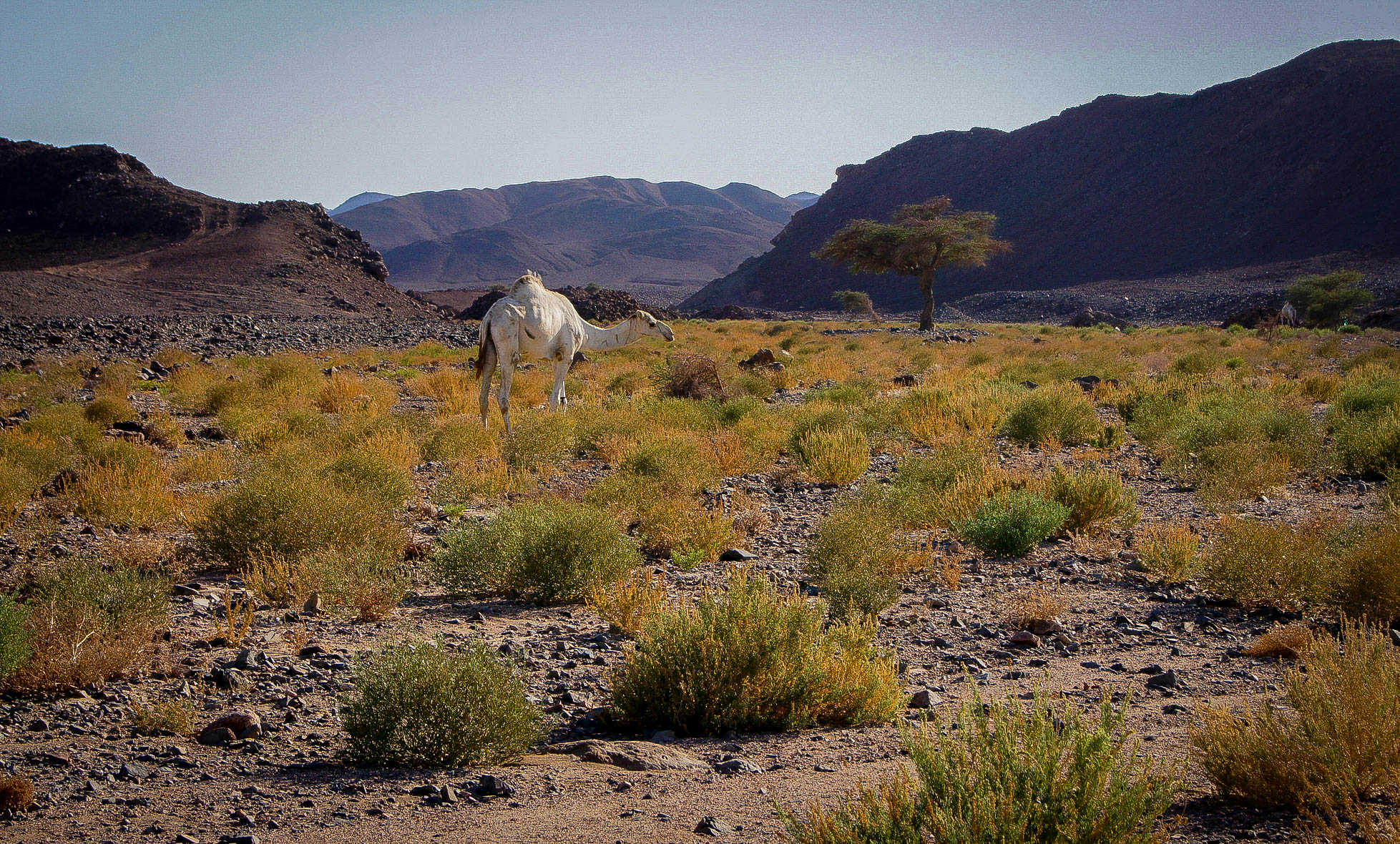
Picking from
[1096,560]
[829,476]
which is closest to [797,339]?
[829,476]

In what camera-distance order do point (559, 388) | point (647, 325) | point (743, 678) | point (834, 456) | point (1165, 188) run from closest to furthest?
point (743, 678)
point (834, 456)
point (559, 388)
point (647, 325)
point (1165, 188)

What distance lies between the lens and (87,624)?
4.48 metres

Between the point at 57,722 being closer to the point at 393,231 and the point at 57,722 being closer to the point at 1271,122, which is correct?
the point at 1271,122

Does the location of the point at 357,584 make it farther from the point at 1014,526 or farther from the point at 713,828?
the point at 1014,526

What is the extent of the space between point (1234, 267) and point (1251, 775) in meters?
77.0

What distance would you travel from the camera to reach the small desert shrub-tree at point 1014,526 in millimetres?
7027

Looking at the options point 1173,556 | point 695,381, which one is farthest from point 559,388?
point 1173,556

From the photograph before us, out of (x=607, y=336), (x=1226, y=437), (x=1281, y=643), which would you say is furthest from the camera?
(x=607, y=336)

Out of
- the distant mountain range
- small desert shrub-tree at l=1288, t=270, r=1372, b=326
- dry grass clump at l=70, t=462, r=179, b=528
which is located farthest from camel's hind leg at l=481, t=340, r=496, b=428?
the distant mountain range

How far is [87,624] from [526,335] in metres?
8.72

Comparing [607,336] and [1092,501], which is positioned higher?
[607,336]

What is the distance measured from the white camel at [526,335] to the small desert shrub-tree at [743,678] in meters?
8.29

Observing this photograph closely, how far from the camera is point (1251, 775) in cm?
302

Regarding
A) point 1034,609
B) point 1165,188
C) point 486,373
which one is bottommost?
point 1034,609
